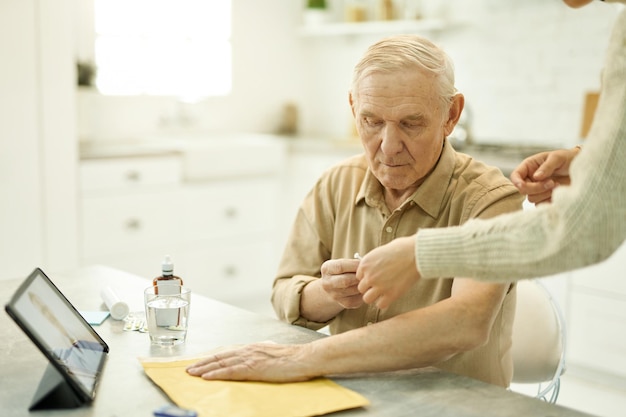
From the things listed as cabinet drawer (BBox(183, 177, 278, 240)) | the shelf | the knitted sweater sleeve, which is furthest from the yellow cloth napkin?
the shelf

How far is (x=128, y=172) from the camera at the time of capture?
417cm

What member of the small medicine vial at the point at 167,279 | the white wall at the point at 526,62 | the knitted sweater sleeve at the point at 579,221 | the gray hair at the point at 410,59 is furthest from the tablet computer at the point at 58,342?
the white wall at the point at 526,62

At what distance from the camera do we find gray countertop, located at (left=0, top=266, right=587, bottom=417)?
1.28 meters

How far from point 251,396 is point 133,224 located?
3043 millimetres

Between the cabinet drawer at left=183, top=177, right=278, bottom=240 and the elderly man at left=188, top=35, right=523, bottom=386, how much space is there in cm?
259

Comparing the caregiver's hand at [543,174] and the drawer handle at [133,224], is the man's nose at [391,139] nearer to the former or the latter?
the caregiver's hand at [543,174]

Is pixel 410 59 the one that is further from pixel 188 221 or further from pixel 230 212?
pixel 230 212

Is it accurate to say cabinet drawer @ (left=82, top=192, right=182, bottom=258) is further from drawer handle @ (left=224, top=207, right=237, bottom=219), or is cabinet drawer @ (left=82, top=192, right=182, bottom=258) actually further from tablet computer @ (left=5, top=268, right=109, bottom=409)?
tablet computer @ (left=5, top=268, right=109, bottom=409)

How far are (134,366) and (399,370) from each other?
0.50 m

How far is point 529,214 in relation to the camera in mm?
1166

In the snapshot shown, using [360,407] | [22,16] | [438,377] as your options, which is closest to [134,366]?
[360,407]

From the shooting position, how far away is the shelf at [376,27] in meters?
4.67

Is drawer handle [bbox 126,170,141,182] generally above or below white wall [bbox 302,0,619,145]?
below

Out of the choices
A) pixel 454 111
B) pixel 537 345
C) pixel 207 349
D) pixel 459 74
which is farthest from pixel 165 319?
pixel 459 74
